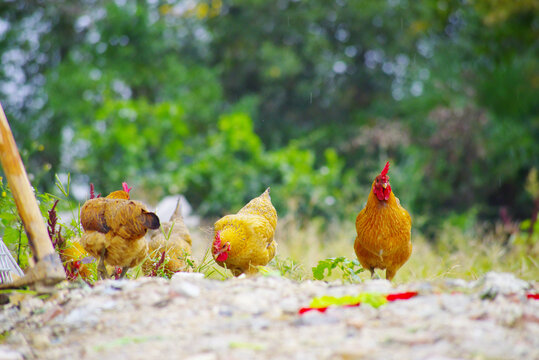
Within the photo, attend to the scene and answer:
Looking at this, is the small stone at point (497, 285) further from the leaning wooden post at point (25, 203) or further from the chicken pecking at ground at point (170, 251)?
the leaning wooden post at point (25, 203)

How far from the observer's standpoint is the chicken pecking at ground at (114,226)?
274 centimetres

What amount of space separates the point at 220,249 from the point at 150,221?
48cm

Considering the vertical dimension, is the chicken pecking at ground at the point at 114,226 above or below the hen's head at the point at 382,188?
above

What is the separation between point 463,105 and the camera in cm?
859

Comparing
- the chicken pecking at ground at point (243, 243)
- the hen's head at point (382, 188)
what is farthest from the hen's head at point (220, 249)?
the hen's head at point (382, 188)

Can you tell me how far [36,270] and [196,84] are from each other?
891 centimetres

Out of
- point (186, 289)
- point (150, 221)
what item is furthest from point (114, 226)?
point (186, 289)

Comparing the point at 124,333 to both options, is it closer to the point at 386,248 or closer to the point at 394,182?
the point at 386,248

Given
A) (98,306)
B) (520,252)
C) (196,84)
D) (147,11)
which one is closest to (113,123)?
(196,84)

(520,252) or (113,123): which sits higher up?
(113,123)

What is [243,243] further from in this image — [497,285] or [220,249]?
[497,285]

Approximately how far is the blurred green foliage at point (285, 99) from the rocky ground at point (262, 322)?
4.22m

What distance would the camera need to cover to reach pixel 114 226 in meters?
2.74

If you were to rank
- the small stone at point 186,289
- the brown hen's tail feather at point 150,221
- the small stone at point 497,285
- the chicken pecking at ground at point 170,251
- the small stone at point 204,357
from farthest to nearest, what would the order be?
the chicken pecking at ground at point 170,251 → the brown hen's tail feather at point 150,221 → the small stone at point 186,289 → the small stone at point 497,285 → the small stone at point 204,357
